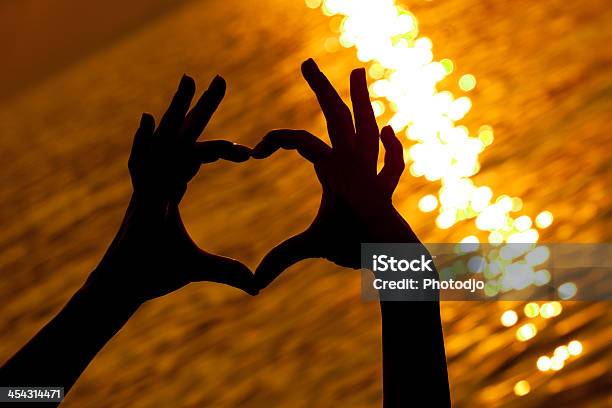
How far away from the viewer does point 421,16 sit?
23.3ft

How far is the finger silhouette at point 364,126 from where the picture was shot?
3.16 ft

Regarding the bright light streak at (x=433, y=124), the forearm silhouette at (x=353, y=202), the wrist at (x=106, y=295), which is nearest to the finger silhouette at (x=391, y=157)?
the forearm silhouette at (x=353, y=202)

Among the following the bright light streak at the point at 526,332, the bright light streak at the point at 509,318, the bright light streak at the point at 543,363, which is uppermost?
the bright light streak at the point at 509,318

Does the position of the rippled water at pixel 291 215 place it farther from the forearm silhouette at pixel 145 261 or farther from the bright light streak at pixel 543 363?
the forearm silhouette at pixel 145 261

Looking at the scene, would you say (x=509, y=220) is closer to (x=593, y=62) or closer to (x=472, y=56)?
(x=593, y=62)

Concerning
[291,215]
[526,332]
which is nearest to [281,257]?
[526,332]

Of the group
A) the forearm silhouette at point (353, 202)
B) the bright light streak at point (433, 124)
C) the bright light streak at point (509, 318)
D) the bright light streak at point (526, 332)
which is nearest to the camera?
the forearm silhouette at point (353, 202)

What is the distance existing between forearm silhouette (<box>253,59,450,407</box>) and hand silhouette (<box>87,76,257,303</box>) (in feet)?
0.16

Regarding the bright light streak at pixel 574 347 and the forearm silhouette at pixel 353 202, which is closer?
the forearm silhouette at pixel 353 202

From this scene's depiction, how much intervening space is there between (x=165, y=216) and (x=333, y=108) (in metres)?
0.19

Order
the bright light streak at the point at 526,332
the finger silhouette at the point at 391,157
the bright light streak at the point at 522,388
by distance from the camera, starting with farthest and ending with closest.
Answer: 1. the bright light streak at the point at 526,332
2. the bright light streak at the point at 522,388
3. the finger silhouette at the point at 391,157

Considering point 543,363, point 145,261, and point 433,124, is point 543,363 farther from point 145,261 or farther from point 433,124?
point 433,124

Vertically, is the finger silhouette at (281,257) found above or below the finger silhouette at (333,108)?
below

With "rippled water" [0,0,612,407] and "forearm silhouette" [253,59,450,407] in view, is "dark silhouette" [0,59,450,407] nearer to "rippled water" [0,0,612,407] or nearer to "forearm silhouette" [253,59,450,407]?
"forearm silhouette" [253,59,450,407]
